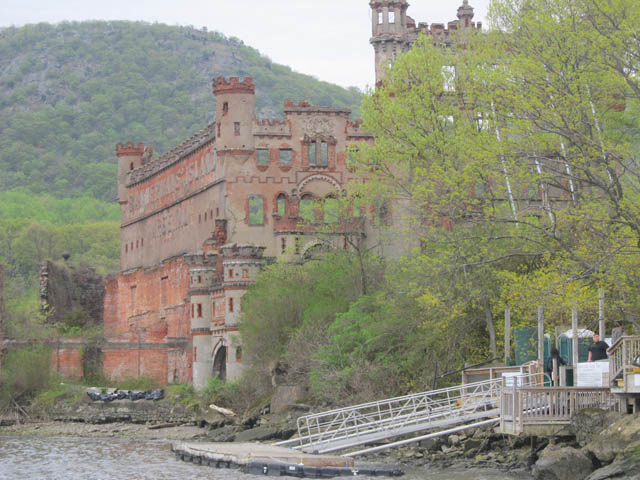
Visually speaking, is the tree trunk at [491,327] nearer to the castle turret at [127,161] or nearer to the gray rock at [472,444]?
the gray rock at [472,444]

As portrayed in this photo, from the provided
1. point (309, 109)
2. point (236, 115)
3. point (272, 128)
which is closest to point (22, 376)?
point (236, 115)

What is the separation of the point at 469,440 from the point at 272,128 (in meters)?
41.0

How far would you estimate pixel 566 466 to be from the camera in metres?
33.3

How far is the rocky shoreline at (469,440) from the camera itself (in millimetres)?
32906

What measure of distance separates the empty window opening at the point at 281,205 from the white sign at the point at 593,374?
43.4m

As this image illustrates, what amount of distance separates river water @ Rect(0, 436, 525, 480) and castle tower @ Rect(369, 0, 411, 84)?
145 feet

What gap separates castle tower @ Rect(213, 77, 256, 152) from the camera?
260 feet

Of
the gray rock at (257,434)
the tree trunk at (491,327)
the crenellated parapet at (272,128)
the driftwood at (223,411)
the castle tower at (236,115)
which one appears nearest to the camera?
the tree trunk at (491,327)

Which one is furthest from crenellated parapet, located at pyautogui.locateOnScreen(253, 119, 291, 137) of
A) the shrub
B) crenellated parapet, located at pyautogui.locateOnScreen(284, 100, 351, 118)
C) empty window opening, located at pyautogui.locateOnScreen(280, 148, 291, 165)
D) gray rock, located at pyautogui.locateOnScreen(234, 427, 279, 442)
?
gray rock, located at pyautogui.locateOnScreen(234, 427, 279, 442)

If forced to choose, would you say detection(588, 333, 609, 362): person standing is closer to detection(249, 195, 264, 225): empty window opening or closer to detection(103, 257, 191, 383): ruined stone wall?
detection(103, 257, 191, 383): ruined stone wall

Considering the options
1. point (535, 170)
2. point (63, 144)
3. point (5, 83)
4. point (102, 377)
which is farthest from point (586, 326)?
point (5, 83)

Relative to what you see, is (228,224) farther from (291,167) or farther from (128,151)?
(128,151)

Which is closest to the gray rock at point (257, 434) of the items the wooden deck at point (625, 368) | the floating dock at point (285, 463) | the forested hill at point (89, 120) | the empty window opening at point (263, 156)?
the floating dock at point (285, 463)

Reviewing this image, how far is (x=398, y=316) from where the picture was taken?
52.7m
